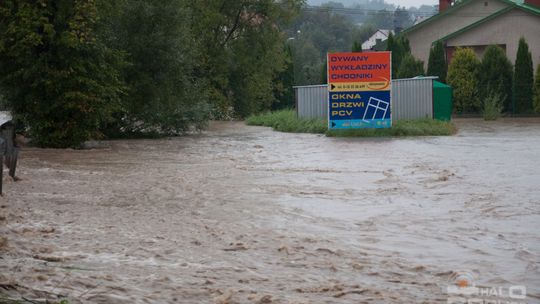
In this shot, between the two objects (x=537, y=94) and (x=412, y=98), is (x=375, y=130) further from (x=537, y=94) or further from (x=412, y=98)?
(x=537, y=94)

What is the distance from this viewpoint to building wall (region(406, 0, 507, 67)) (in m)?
53.4

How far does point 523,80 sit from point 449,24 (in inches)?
426

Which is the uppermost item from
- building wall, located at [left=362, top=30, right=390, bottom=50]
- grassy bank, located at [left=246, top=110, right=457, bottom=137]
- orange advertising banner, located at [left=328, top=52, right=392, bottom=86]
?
building wall, located at [left=362, top=30, right=390, bottom=50]

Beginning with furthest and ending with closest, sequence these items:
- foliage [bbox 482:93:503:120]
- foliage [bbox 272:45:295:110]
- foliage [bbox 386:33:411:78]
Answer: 1. foliage [bbox 272:45:295:110]
2. foliage [bbox 386:33:411:78]
3. foliage [bbox 482:93:503:120]

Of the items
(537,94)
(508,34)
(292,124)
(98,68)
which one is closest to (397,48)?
(508,34)

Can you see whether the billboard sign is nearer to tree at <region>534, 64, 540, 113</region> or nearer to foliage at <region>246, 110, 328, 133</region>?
foliage at <region>246, 110, 328, 133</region>

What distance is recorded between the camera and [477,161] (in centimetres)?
1802

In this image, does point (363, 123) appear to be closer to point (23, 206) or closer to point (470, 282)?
point (23, 206)

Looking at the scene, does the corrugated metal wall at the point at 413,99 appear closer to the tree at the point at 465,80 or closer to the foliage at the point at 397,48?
the tree at the point at 465,80

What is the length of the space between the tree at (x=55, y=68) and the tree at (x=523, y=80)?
28.2 m

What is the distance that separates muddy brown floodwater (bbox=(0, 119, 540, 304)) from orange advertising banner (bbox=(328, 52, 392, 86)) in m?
10.3

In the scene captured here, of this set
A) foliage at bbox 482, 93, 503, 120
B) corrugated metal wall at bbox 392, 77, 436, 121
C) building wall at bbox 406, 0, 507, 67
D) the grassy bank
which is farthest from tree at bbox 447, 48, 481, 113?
the grassy bank

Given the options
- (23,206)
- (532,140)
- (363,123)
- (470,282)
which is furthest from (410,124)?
(470,282)

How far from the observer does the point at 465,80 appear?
45094mm
